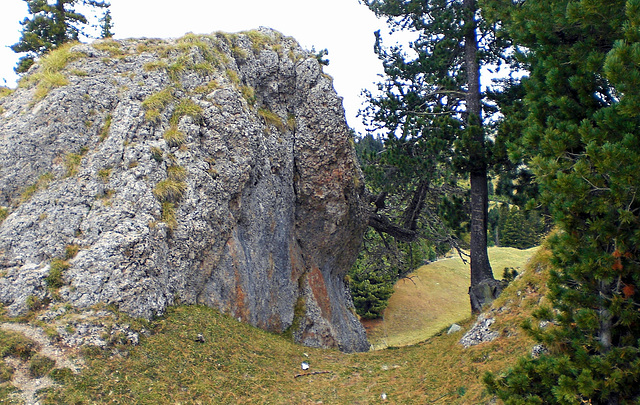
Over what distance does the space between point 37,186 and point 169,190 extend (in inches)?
115

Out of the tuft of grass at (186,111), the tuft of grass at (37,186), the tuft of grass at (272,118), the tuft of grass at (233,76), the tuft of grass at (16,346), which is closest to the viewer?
the tuft of grass at (16,346)

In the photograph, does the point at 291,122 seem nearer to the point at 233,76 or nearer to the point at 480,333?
the point at 233,76

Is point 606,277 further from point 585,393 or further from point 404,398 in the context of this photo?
point 404,398

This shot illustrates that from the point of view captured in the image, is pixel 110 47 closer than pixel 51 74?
No

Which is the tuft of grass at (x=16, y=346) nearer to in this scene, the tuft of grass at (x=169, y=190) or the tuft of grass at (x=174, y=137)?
the tuft of grass at (x=169, y=190)

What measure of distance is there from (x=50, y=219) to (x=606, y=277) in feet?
33.3

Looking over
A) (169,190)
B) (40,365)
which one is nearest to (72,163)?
(169,190)

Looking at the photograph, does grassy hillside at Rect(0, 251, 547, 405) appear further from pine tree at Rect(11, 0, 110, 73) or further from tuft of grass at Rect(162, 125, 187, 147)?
pine tree at Rect(11, 0, 110, 73)

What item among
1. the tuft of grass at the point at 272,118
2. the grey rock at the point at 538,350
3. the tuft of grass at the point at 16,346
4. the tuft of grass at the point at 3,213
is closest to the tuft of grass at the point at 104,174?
the tuft of grass at the point at 3,213

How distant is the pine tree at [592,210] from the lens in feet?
15.1

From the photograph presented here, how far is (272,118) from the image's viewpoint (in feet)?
47.9

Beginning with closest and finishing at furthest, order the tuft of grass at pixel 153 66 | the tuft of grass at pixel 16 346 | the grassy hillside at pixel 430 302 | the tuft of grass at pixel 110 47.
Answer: the tuft of grass at pixel 16 346, the tuft of grass at pixel 153 66, the tuft of grass at pixel 110 47, the grassy hillside at pixel 430 302

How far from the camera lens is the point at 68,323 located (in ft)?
24.5

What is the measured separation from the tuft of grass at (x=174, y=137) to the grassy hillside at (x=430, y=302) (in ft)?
68.9
